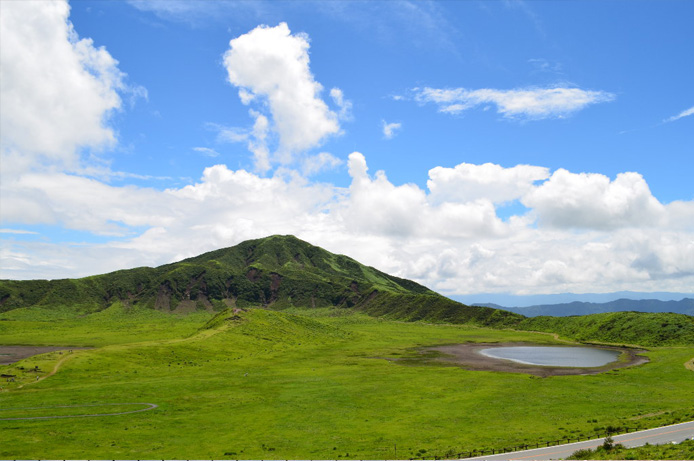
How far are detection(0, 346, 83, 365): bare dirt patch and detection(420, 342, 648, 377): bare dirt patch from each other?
138240 millimetres

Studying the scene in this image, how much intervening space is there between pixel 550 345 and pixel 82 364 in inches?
7080

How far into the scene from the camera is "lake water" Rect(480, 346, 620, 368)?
136m

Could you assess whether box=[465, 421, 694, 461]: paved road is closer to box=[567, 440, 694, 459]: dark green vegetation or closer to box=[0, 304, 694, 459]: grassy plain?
box=[567, 440, 694, 459]: dark green vegetation

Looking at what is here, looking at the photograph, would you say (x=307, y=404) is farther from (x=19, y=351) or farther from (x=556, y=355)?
(x=19, y=351)

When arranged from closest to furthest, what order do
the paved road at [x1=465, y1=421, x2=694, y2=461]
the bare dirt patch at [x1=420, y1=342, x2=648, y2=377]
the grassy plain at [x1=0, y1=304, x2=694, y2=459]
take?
the paved road at [x1=465, y1=421, x2=694, y2=461] < the grassy plain at [x1=0, y1=304, x2=694, y2=459] < the bare dirt patch at [x1=420, y1=342, x2=648, y2=377]

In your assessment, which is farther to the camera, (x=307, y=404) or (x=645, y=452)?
(x=307, y=404)

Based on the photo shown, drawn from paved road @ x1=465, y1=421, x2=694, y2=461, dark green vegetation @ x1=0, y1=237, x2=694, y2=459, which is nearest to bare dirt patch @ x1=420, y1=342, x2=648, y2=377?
dark green vegetation @ x1=0, y1=237, x2=694, y2=459

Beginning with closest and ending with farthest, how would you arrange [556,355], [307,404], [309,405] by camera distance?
[309,405] < [307,404] < [556,355]

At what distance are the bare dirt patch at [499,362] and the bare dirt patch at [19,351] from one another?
138240mm

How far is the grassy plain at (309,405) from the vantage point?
5725cm

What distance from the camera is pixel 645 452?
41.5 metres

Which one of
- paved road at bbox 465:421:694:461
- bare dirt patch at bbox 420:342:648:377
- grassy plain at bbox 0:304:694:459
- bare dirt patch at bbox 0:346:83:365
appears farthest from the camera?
bare dirt patch at bbox 0:346:83:365

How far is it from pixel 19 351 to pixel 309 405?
142 m

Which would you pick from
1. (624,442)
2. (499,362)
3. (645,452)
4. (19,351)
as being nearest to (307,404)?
(624,442)
